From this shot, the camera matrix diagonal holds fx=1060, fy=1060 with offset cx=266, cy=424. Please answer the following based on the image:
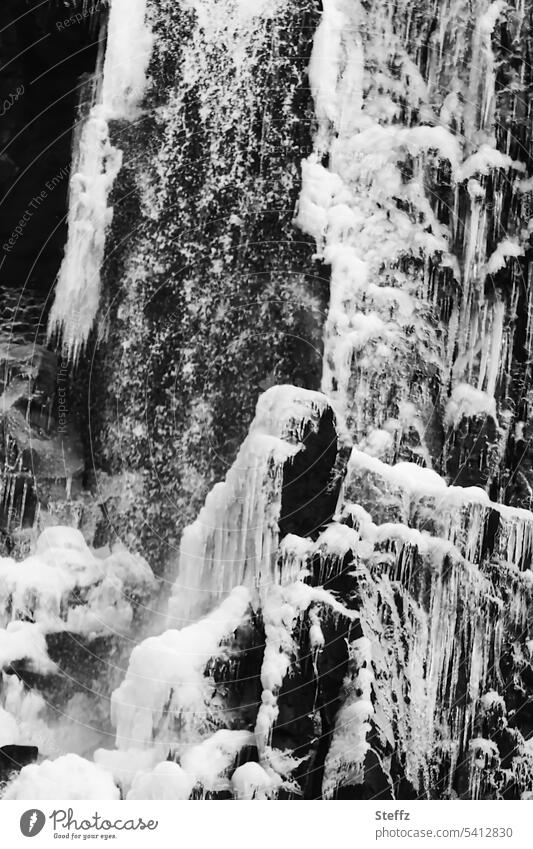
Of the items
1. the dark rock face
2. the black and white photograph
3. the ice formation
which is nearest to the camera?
the black and white photograph

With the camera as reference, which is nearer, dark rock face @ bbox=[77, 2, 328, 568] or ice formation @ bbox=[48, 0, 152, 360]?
dark rock face @ bbox=[77, 2, 328, 568]

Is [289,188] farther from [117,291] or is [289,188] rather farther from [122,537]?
[122,537]

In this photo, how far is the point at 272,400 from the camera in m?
4.38

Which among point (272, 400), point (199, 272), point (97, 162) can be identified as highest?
point (97, 162)

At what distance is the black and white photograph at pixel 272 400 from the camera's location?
4.14 metres

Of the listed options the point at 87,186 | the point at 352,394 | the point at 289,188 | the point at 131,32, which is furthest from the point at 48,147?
the point at 352,394

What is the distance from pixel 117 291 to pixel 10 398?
2.14 feet

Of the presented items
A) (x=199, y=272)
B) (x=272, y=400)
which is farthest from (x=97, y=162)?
(x=272, y=400)

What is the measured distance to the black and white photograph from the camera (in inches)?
163

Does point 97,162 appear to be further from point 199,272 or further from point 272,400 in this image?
point 272,400

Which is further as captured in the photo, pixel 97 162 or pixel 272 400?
pixel 97 162

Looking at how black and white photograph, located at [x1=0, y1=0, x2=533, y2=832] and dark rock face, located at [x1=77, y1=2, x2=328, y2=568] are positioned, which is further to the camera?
dark rock face, located at [x1=77, y1=2, x2=328, y2=568]

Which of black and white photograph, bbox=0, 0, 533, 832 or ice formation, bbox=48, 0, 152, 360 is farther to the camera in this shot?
ice formation, bbox=48, 0, 152, 360

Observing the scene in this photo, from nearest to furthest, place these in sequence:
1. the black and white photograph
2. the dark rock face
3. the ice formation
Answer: the black and white photograph < the dark rock face < the ice formation
